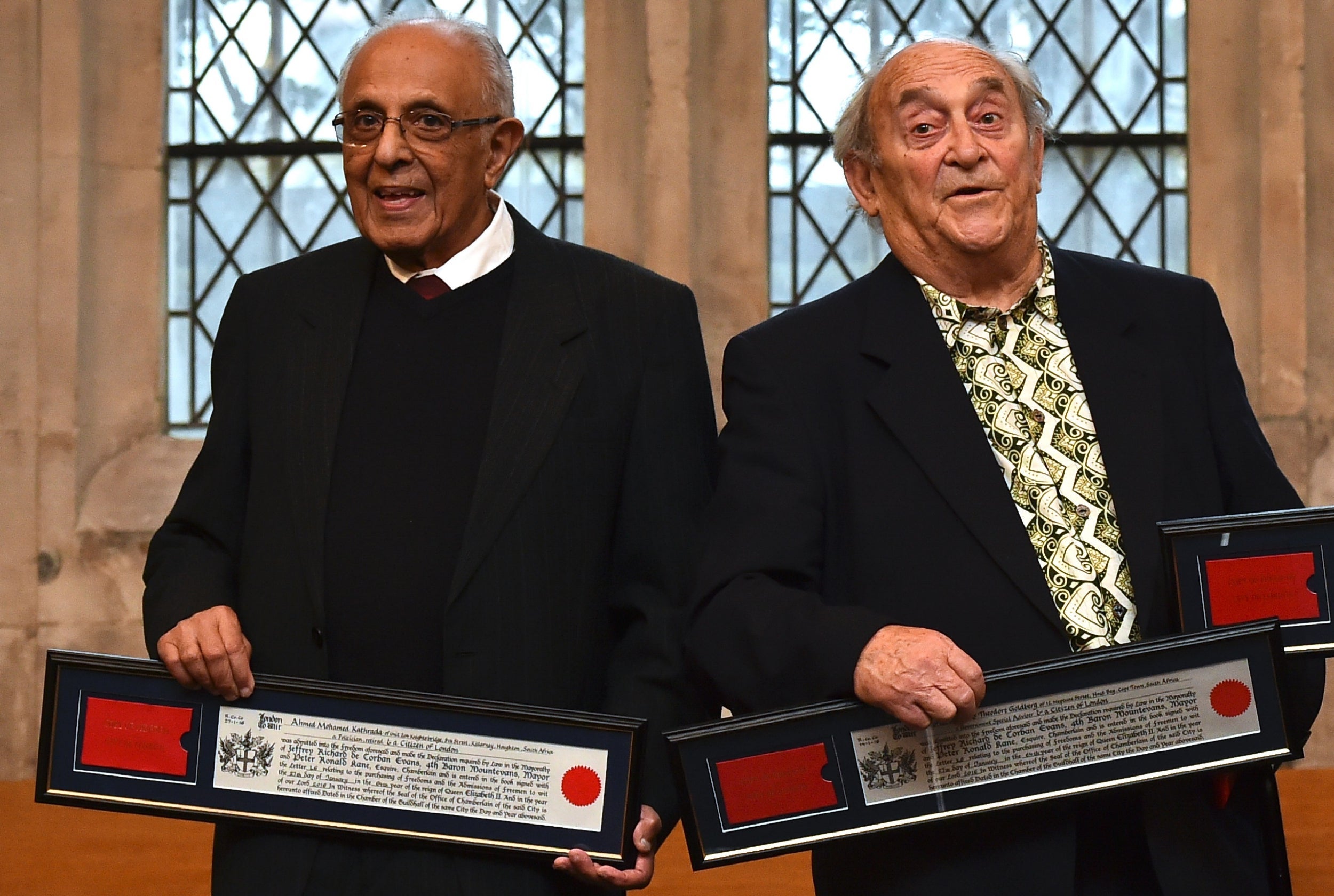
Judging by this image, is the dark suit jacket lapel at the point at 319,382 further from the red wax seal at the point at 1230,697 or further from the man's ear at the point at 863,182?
the red wax seal at the point at 1230,697

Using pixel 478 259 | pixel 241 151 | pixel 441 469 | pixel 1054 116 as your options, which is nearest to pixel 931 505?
pixel 441 469

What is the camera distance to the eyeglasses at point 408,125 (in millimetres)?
2570

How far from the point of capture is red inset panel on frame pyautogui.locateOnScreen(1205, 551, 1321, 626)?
7.13ft

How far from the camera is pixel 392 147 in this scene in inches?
100.0

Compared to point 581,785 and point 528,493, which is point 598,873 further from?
point 528,493

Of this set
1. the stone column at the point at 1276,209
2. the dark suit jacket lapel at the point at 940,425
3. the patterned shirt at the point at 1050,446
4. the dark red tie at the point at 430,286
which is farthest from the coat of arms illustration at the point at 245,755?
the stone column at the point at 1276,209

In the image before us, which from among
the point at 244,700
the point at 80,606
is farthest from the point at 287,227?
the point at 244,700

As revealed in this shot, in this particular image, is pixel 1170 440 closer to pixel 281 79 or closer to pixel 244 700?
pixel 244 700

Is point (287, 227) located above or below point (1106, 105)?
below

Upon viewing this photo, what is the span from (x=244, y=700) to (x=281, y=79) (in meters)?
4.72

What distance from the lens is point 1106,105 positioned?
20.7ft

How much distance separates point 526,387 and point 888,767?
862mm

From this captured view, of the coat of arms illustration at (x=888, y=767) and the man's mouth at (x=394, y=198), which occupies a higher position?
the man's mouth at (x=394, y=198)

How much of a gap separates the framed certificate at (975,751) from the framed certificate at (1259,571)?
0.08 m
